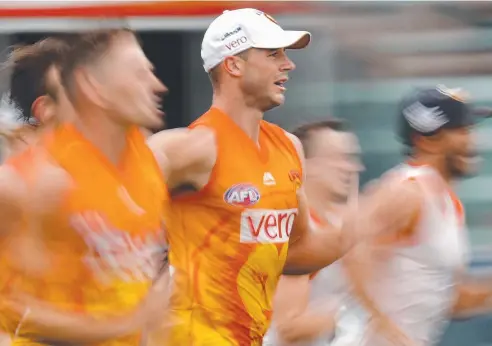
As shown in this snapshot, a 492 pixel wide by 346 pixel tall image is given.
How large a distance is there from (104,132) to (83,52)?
22 cm

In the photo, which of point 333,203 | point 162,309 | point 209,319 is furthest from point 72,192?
point 333,203

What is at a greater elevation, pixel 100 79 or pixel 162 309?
pixel 100 79

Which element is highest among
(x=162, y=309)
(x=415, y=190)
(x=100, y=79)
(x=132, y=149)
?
(x=100, y=79)

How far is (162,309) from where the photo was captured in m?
3.36

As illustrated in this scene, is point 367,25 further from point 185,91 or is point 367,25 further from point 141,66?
point 141,66

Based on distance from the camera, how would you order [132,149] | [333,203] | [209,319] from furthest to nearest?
1. [333,203]
2. [209,319]
3. [132,149]

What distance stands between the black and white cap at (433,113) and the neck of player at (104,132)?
1.80 meters

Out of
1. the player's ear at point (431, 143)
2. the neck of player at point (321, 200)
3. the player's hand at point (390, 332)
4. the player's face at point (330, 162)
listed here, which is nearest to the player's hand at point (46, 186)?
the player's hand at point (390, 332)

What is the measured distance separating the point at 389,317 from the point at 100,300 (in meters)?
1.77

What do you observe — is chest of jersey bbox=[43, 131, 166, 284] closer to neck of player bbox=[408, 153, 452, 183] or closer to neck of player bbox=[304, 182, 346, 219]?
neck of player bbox=[408, 153, 452, 183]

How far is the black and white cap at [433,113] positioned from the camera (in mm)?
5004

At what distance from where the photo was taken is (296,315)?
5.00 metres

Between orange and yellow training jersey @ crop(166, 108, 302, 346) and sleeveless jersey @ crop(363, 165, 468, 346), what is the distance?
25.8 inches

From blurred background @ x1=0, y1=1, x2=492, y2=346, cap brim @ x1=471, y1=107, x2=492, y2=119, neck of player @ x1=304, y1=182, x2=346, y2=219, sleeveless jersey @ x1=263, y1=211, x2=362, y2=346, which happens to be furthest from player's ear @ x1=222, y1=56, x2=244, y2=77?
blurred background @ x1=0, y1=1, x2=492, y2=346
